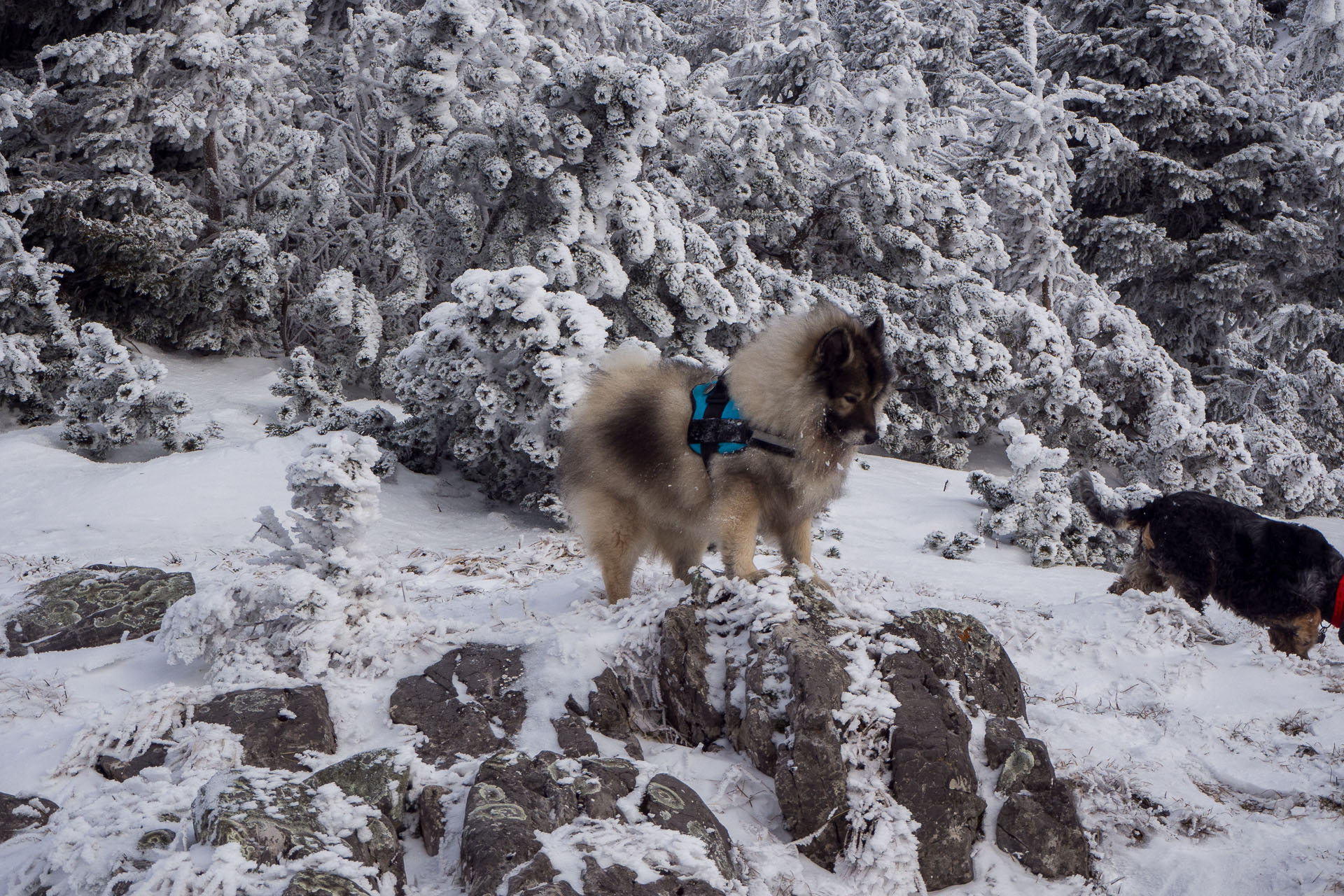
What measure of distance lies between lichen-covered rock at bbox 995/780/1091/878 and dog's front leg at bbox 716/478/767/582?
4.77 feet

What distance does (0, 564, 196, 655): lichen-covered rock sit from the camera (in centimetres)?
388

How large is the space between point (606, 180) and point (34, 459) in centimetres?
606

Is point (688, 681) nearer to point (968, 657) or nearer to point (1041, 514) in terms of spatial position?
point (968, 657)

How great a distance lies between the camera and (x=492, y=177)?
894cm

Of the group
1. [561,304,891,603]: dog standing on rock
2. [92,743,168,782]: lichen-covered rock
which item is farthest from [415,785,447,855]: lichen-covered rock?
[561,304,891,603]: dog standing on rock

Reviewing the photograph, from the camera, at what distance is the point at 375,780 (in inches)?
108

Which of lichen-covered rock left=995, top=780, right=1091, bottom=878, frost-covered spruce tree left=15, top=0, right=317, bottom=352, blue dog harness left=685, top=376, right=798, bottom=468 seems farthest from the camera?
frost-covered spruce tree left=15, top=0, right=317, bottom=352

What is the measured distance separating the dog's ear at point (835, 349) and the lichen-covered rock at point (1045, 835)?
1937 millimetres

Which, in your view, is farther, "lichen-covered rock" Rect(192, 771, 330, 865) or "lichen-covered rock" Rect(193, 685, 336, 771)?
"lichen-covered rock" Rect(193, 685, 336, 771)

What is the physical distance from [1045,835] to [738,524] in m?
1.77

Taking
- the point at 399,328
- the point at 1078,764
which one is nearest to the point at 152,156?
the point at 399,328

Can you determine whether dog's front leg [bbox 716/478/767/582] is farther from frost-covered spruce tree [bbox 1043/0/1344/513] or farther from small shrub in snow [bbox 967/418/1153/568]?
frost-covered spruce tree [bbox 1043/0/1344/513]

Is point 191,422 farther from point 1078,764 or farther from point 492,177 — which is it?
point 1078,764

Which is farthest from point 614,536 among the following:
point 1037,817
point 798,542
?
point 1037,817
